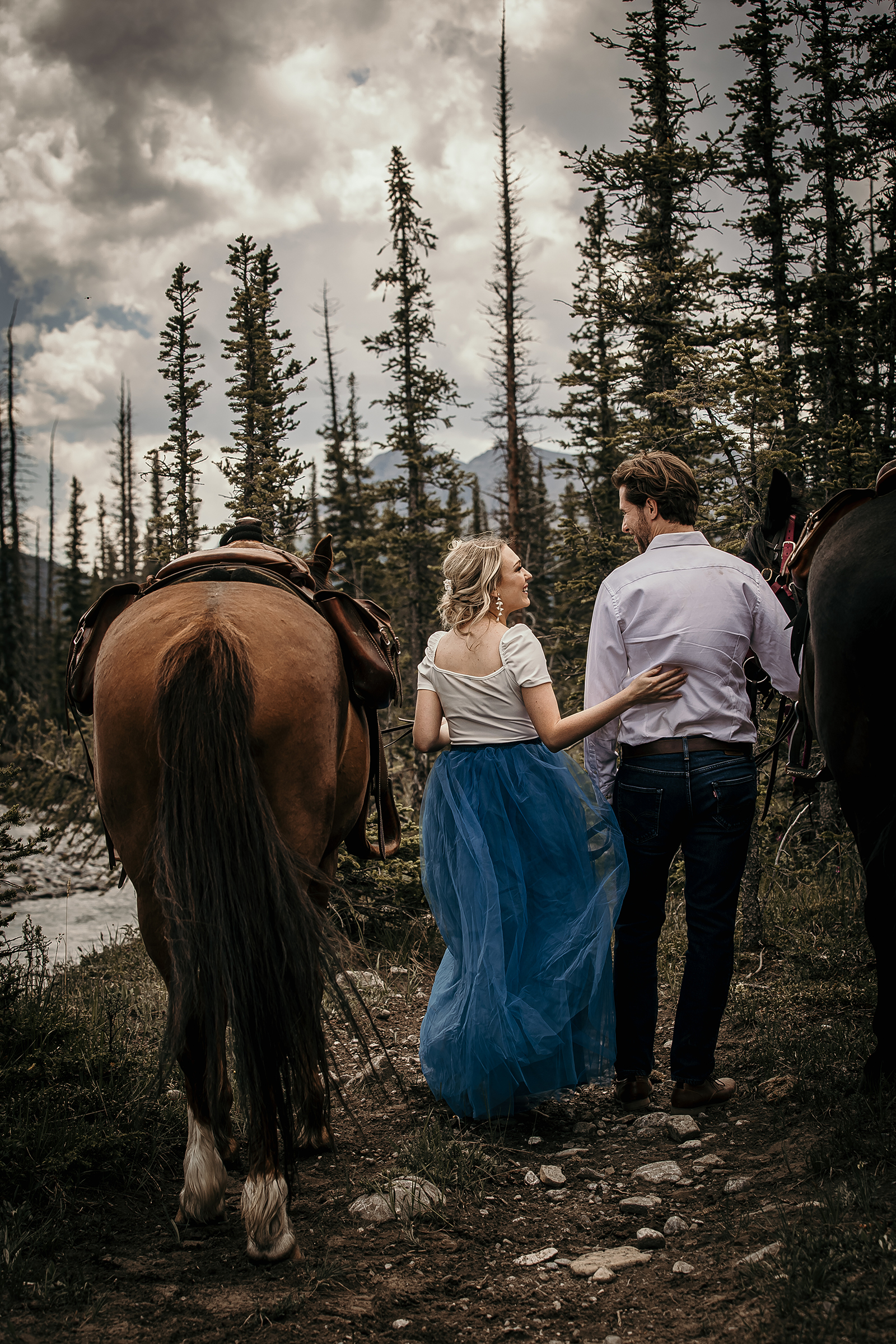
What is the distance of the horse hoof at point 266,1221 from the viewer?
2.34 meters

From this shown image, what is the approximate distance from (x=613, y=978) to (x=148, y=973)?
382cm

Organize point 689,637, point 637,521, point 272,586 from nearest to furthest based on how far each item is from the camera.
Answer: point 272,586 < point 689,637 < point 637,521

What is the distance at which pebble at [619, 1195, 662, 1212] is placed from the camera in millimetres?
2602

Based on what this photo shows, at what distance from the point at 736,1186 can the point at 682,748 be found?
1414 mm

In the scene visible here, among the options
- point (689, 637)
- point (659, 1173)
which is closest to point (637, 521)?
point (689, 637)

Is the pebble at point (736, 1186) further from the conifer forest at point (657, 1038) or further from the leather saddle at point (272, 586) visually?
the leather saddle at point (272, 586)

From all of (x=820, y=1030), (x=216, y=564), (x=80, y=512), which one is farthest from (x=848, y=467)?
(x=80, y=512)

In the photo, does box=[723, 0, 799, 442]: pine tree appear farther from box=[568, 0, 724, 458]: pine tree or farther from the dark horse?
the dark horse

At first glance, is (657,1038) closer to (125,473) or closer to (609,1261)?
(609,1261)

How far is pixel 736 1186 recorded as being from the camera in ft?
8.57

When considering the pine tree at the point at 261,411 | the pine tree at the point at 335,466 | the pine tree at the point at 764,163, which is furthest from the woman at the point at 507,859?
the pine tree at the point at 335,466

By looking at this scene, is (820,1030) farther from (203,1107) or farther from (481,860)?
(203,1107)

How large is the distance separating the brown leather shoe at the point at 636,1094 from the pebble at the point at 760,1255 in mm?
1194

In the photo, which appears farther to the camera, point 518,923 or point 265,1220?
point 518,923
